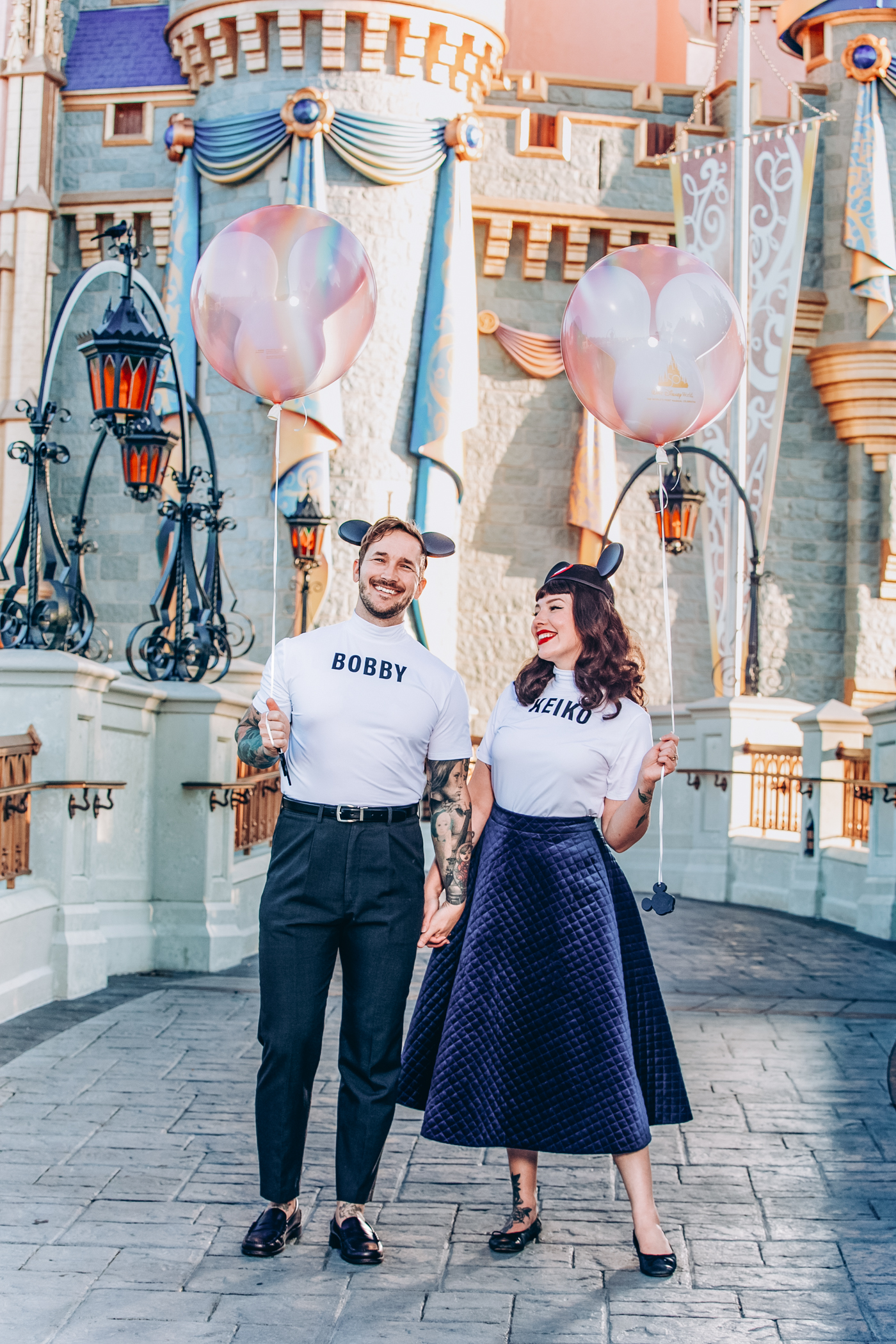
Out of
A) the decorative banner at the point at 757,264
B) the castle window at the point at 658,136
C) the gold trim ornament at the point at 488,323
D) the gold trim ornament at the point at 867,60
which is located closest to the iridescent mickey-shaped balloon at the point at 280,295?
the decorative banner at the point at 757,264

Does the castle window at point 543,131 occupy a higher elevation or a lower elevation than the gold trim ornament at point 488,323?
higher

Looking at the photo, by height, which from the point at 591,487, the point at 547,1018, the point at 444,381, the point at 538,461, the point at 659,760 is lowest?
the point at 547,1018

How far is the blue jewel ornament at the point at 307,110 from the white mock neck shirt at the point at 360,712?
40.1 ft

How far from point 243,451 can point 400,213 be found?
2886 mm

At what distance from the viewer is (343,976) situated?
11.2ft

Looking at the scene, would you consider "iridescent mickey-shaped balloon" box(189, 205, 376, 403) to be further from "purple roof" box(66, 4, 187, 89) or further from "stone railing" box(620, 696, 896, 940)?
"purple roof" box(66, 4, 187, 89)

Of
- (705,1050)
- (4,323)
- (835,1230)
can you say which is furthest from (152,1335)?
(4,323)

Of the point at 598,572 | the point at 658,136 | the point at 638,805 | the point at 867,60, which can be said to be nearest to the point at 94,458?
the point at 598,572

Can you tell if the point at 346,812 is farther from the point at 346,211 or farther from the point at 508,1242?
the point at 346,211

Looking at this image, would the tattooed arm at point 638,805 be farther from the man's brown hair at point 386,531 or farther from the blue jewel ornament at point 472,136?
the blue jewel ornament at point 472,136

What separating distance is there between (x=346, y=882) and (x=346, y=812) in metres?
0.16

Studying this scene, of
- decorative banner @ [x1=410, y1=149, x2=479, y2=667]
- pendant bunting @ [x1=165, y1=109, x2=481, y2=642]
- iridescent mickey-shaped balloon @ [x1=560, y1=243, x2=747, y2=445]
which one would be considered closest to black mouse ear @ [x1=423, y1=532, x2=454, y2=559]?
iridescent mickey-shaped balloon @ [x1=560, y1=243, x2=747, y2=445]

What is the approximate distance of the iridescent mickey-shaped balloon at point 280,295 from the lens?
404 cm

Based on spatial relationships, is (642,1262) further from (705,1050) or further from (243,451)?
(243,451)
